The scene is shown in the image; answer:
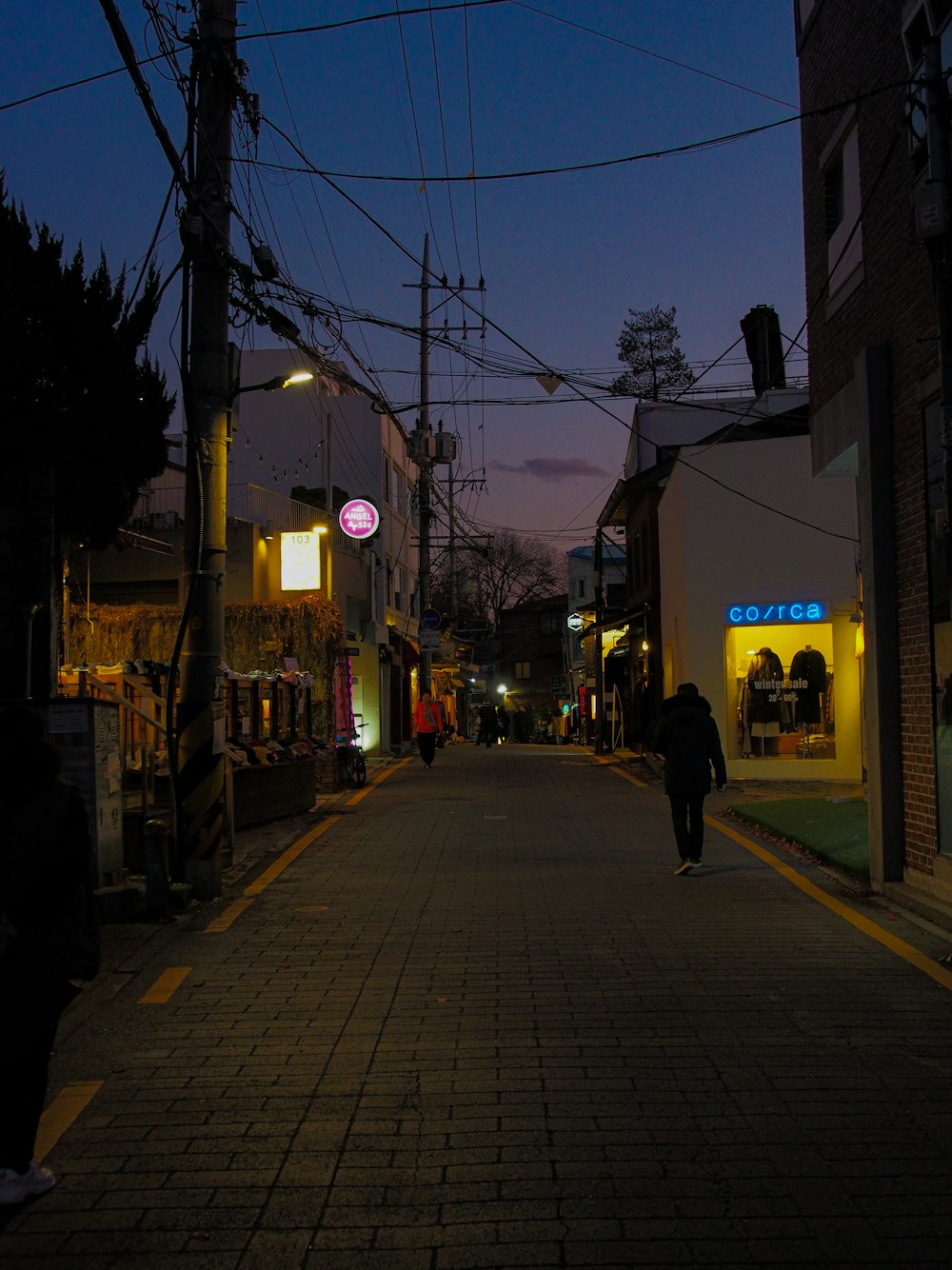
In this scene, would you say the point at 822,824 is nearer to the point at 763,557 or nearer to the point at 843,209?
the point at 843,209

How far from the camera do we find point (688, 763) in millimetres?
11242

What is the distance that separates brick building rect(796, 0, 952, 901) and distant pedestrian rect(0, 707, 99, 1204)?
6705 mm

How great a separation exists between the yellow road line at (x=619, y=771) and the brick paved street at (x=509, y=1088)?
12.1 meters

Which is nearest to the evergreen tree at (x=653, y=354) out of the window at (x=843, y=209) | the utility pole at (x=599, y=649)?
the utility pole at (x=599, y=649)

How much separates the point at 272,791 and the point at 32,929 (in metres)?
12.3

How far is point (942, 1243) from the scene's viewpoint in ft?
12.1

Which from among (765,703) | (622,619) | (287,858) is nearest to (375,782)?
(765,703)

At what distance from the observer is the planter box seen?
49.9ft

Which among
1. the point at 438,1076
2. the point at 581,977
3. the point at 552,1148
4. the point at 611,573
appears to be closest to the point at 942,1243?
the point at 552,1148

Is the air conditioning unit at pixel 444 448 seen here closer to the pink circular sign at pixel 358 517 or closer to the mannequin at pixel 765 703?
the pink circular sign at pixel 358 517

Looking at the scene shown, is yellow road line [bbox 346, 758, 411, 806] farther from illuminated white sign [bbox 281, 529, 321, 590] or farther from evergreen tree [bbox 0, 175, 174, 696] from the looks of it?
evergreen tree [bbox 0, 175, 174, 696]

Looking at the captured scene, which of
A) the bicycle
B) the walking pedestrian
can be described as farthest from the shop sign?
the walking pedestrian

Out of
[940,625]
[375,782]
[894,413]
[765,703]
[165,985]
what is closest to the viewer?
[165,985]

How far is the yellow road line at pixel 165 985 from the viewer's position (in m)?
6.79
